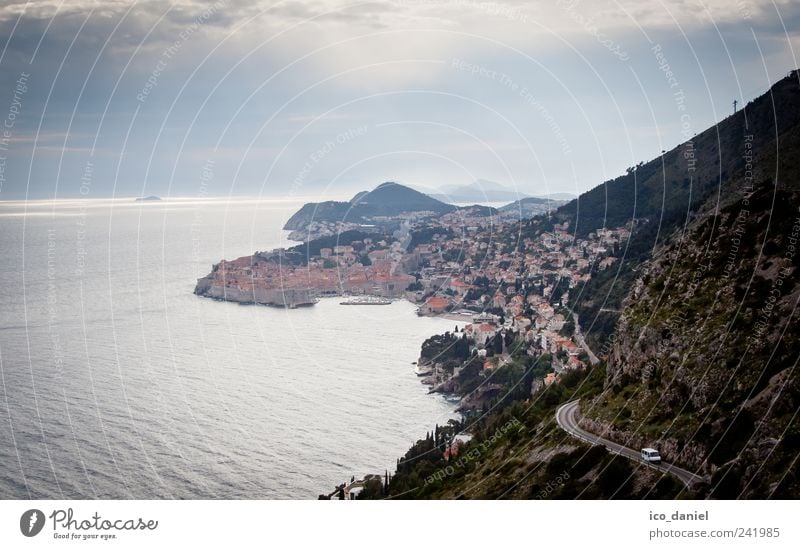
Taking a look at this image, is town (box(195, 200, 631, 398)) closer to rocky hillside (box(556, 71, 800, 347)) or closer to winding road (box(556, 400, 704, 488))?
rocky hillside (box(556, 71, 800, 347))

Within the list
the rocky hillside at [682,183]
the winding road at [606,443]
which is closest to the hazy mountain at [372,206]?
the rocky hillside at [682,183]

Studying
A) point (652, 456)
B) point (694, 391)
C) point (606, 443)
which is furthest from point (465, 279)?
point (652, 456)

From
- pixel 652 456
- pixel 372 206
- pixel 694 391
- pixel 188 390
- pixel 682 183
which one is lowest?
pixel 188 390

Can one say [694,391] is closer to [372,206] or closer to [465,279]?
[465,279]

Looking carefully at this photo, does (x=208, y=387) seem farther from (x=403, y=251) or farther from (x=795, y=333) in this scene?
(x=403, y=251)

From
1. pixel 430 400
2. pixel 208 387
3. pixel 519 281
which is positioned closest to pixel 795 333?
pixel 430 400

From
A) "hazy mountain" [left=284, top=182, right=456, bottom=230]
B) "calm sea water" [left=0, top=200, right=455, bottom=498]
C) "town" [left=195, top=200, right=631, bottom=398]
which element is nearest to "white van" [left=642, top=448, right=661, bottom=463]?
"calm sea water" [left=0, top=200, right=455, bottom=498]
